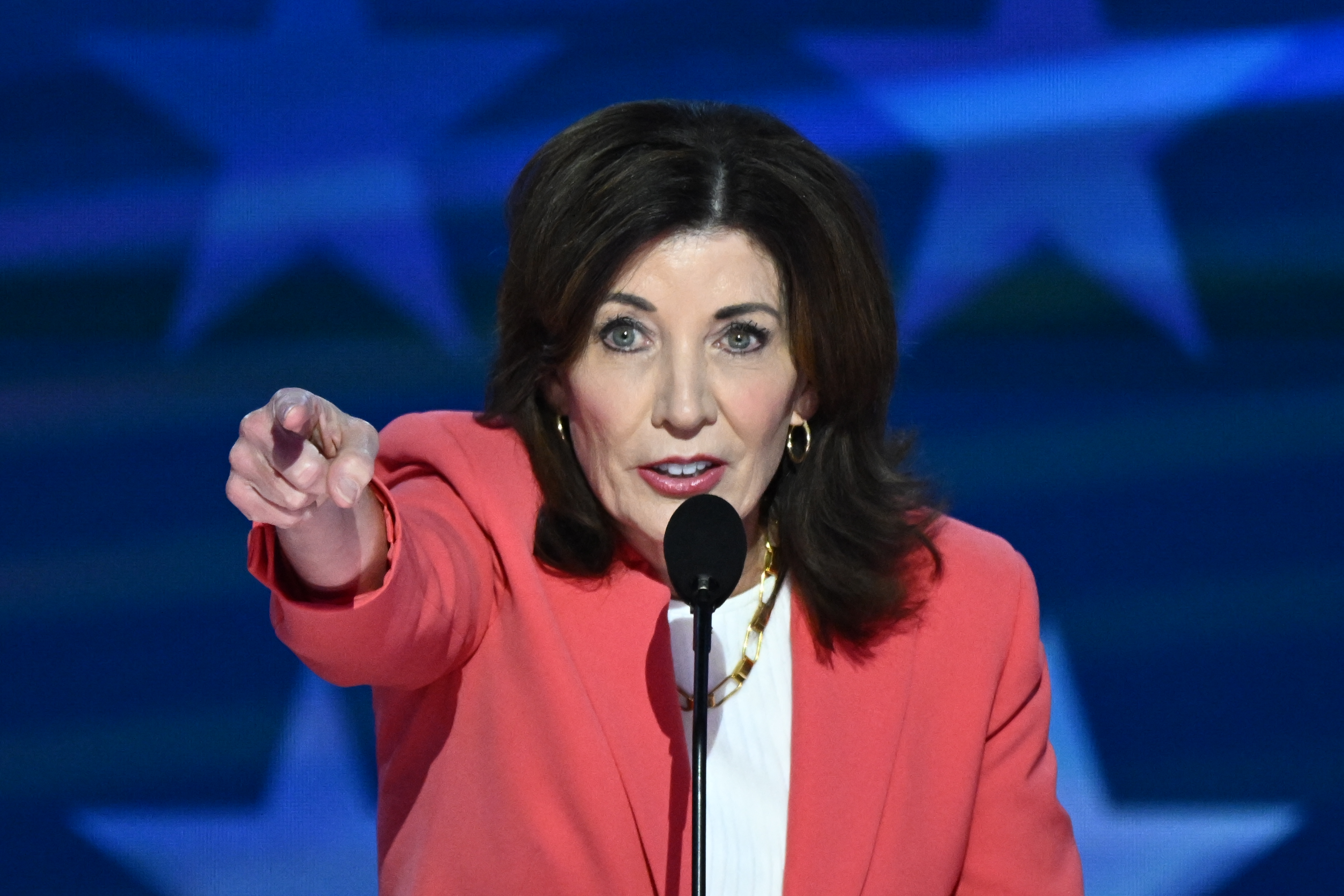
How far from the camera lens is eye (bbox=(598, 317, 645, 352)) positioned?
1.51 m

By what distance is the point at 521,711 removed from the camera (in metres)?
1.49

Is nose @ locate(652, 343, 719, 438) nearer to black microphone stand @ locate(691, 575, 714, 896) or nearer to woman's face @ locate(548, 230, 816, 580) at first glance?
woman's face @ locate(548, 230, 816, 580)

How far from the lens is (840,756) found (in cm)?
154

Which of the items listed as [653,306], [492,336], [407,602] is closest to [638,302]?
[653,306]

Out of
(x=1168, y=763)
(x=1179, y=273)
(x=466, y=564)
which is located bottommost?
(x=1168, y=763)

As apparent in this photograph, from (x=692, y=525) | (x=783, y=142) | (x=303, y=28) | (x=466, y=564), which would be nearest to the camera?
(x=692, y=525)

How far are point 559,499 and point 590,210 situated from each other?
1.02 ft

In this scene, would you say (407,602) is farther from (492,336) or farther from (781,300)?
(492,336)

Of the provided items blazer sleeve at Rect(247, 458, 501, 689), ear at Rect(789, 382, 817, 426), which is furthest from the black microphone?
ear at Rect(789, 382, 817, 426)

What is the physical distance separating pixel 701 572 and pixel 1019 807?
2.08 feet

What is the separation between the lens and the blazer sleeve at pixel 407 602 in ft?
4.14

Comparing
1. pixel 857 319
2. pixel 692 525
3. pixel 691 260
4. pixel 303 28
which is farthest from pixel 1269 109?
pixel 692 525

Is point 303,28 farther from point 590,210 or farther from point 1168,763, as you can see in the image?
point 1168,763

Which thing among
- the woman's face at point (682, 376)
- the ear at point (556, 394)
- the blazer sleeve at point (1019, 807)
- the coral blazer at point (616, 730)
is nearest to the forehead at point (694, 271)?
the woman's face at point (682, 376)
